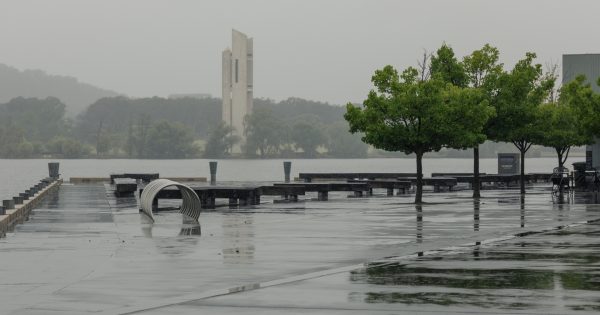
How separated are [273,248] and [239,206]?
1745 cm

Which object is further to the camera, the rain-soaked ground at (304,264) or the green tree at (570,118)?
the green tree at (570,118)

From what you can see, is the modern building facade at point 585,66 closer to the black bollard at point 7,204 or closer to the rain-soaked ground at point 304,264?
the rain-soaked ground at point 304,264

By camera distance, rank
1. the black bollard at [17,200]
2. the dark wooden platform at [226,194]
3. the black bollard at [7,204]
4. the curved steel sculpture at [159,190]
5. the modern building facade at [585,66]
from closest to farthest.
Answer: the curved steel sculpture at [159,190]
the black bollard at [7,204]
the black bollard at [17,200]
the dark wooden platform at [226,194]
the modern building facade at [585,66]

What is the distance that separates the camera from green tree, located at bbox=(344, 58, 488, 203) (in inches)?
1649

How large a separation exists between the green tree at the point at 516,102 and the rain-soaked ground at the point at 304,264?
51.6 ft

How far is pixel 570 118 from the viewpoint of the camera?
59812mm

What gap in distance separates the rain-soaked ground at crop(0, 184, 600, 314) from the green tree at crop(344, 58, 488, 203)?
8897 millimetres

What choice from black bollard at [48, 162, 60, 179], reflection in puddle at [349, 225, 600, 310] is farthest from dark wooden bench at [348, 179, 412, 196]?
reflection in puddle at [349, 225, 600, 310]

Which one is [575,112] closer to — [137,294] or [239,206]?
[239,206]

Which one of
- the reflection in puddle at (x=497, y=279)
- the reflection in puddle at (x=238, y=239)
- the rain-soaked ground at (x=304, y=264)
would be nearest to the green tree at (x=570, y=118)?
the rain-soaked ground at (x=304, y=264)

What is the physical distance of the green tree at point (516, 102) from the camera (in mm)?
48594

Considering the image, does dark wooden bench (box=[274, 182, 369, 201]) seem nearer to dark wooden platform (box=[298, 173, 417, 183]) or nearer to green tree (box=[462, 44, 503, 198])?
green tree (box=[462, 44, 503, 198])

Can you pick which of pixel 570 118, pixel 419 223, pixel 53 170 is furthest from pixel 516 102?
pixel 53 170

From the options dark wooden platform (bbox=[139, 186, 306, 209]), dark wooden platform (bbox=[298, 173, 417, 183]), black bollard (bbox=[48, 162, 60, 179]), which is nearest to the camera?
dark wooden platform (bbox=[139, 186, 306, 209])
